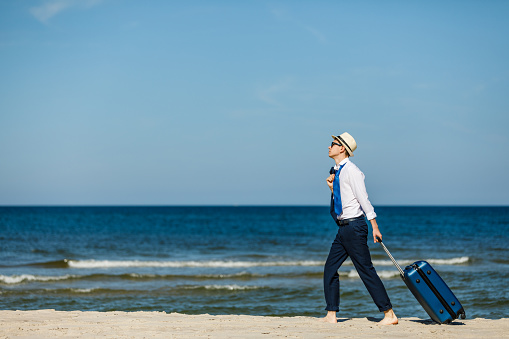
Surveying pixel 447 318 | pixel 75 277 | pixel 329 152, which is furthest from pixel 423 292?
pixel 75 277

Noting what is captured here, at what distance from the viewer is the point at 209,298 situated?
35.2 feet

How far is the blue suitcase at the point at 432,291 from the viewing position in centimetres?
544

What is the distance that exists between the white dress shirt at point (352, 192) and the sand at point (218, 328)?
121cm

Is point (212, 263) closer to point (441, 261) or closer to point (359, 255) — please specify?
point (441, 261)

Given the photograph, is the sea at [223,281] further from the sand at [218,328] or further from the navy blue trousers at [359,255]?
the navy blue trousers at [359,255]

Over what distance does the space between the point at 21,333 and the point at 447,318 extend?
4365mm

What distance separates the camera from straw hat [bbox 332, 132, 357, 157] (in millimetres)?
5484

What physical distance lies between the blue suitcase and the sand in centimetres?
16

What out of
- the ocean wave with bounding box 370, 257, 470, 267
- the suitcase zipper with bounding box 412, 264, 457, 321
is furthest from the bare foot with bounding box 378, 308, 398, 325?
the ocean wave with bounding box 370, 257, 470, 267

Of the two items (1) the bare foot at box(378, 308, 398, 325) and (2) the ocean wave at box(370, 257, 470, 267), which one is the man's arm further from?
(2) the ocean wave at box(370, 257, 470, 267)

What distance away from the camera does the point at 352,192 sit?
5312 millimetres

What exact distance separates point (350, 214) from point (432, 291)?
3.90 ft

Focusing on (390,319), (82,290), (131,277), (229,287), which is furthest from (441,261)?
(390,319)

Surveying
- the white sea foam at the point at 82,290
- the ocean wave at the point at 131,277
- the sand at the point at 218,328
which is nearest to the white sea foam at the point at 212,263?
the ocean wave at the point at 131,277
